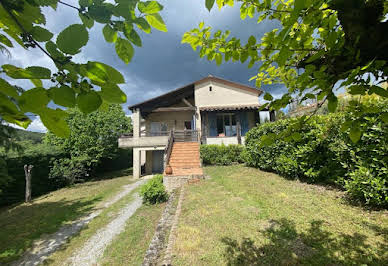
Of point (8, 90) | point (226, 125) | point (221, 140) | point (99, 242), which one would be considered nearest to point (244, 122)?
point (226, 125)

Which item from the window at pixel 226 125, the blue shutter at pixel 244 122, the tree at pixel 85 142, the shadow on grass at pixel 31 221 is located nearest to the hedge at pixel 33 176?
the tree at pixel 85 142

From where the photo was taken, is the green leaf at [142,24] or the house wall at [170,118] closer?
the green leaf at [142,24]

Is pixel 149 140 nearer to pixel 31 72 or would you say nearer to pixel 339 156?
pixel 339 156

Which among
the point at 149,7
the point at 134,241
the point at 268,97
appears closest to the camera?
the point at 149,7

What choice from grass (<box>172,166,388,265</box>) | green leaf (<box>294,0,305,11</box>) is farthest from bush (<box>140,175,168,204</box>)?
green leaf (<box>294,0,305,11</box>)

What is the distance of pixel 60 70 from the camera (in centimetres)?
55

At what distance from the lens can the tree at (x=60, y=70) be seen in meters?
0.50

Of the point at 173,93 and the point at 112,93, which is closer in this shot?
the point at 112,93

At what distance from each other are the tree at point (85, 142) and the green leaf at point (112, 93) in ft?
49.2

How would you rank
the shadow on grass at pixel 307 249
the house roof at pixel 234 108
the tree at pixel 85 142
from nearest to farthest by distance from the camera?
the shadow on grass at pixel 307 249
the tree at pixel 85 142
the house roof at pixel 234 108

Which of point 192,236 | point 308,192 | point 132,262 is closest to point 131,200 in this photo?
point 132,262

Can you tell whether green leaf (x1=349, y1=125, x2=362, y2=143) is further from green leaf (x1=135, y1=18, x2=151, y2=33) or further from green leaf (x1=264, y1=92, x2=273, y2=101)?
green leaf (x1=135, y1=18, x2=151, y2=33)

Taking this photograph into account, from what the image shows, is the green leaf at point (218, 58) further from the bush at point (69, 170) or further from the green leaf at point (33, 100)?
the bush at point (69, 170)

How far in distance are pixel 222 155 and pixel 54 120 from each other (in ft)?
38.9
